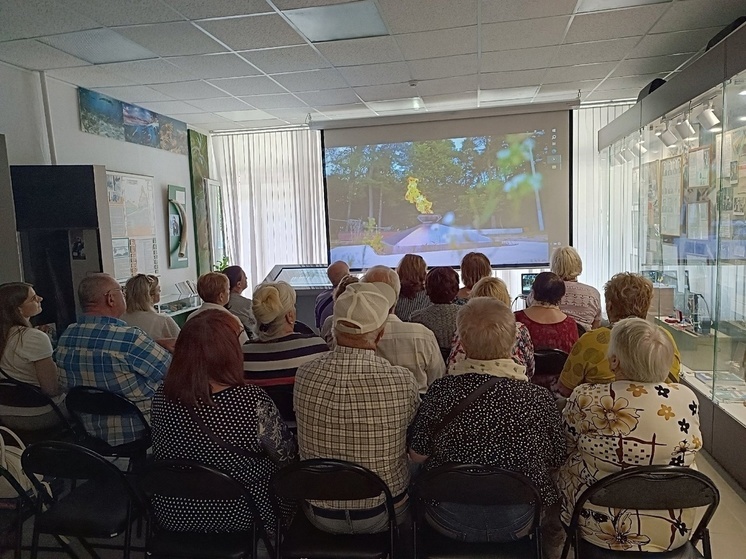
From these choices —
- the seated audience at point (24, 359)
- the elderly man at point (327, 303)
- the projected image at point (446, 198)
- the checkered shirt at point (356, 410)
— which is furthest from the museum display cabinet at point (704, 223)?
the seated audience at point (24, 359)

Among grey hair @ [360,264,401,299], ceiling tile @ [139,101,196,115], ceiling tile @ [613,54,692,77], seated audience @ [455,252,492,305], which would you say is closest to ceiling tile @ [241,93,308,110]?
ceiling tile @ [139,101,196,115]

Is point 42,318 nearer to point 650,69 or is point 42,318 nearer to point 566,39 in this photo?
point 566,39

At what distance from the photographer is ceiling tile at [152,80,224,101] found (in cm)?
476

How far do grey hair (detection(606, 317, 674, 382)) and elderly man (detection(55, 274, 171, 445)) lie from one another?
1932mm

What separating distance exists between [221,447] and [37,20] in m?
3.04

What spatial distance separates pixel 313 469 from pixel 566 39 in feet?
12.5

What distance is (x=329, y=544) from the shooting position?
1.70 m

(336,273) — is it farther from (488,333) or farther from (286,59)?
(488,333)

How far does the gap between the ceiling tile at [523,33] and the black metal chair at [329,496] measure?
324 centimetres

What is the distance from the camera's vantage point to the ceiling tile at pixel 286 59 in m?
3.98

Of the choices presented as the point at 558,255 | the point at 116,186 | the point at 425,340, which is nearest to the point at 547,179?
the point at 558,255

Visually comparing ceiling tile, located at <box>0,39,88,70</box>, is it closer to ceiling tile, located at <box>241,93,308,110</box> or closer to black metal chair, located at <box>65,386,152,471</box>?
ceiling tile, located at <box>241,93,308,110</box>

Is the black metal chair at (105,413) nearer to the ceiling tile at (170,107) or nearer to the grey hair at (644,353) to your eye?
the grey hair at (644,353)

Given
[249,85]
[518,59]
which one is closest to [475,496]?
[518,59]
